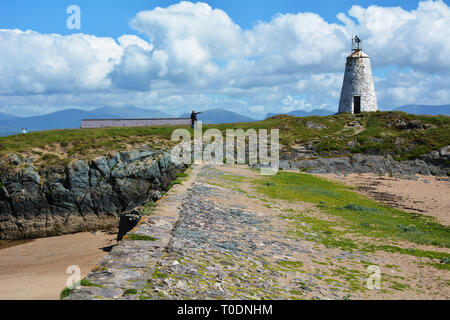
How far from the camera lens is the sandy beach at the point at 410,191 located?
20572 millimetres

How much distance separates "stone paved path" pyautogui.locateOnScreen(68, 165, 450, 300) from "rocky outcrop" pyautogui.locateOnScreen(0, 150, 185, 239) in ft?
68.8

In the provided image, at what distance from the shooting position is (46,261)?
25969mm

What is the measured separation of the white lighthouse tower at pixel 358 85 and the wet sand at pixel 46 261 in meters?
40.1

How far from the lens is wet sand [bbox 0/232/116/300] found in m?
16.6

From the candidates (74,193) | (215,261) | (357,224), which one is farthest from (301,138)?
(215,261)

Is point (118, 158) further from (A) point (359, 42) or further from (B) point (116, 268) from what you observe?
(A) point (359, 42)

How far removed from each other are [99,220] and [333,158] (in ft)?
82.5

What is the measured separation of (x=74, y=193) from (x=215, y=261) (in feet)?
98.9

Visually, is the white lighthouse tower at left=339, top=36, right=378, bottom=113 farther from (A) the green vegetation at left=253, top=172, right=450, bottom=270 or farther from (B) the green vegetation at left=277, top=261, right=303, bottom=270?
(B) the green vegetation at left=277, top=261, right=303, bottom=270

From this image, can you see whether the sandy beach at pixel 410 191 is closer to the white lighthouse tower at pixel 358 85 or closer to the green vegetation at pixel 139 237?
the green vegetation at pixel 139 237

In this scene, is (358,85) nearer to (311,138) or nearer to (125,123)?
(311,138)

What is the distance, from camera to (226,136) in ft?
144

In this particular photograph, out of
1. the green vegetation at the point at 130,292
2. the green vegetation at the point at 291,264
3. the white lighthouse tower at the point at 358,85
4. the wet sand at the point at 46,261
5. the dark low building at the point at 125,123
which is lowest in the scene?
the wet sand at the point at 46,261

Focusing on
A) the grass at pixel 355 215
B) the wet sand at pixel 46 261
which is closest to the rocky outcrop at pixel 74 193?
the wet sand at pixel 46 261
